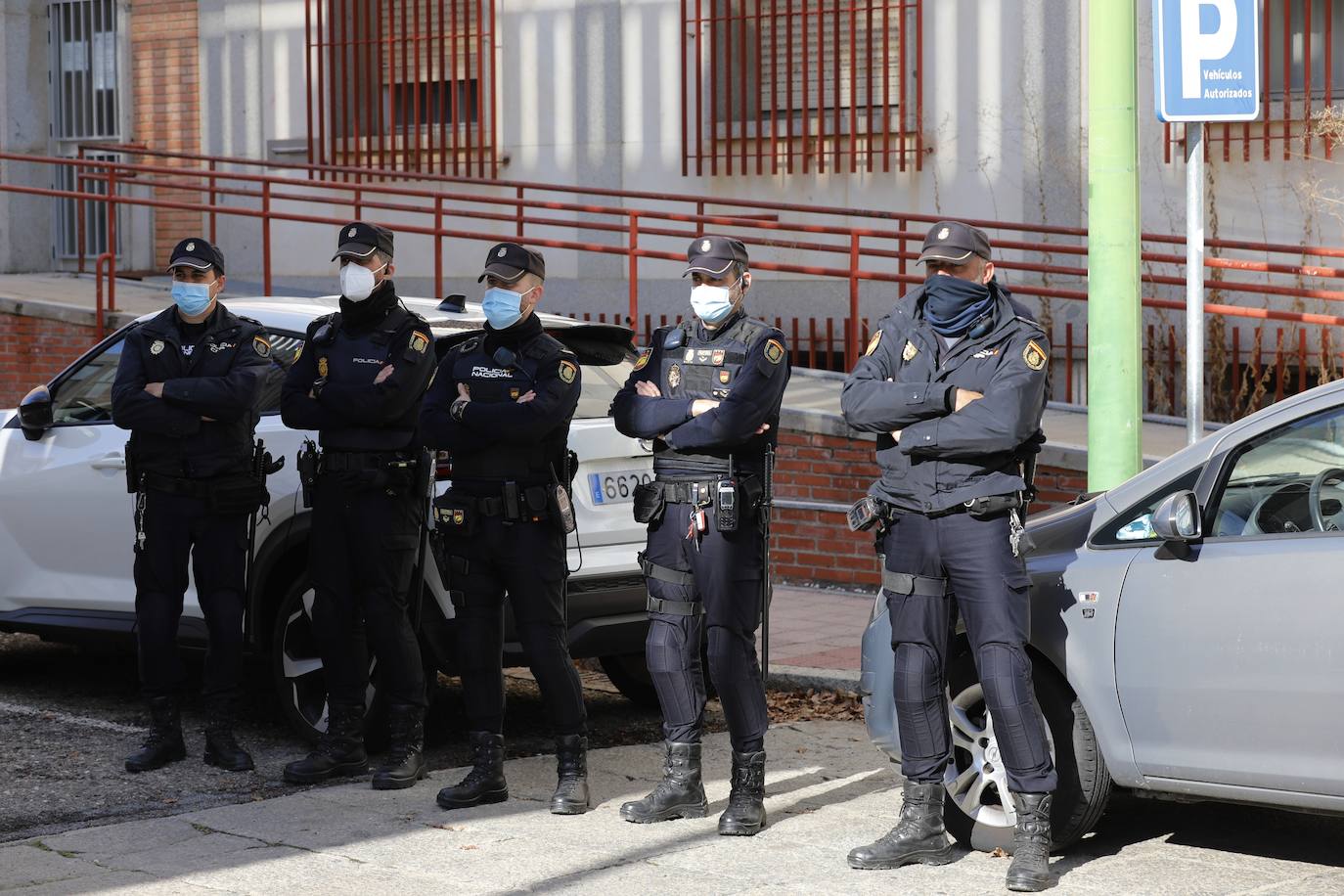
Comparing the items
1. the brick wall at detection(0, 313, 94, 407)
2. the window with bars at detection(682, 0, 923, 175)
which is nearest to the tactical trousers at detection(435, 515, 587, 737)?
the brick wall at detection(0, 313, 94, 407)

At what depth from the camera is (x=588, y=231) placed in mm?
16141

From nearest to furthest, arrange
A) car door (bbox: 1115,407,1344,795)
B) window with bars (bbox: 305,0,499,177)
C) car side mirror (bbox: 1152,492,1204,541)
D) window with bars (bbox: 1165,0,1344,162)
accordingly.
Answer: car door (bbox: 1115,407,1344,795)
car side mirror (bbox: 1152,492,1204,541)
window with bars (bbox: 1165,0,1344,162)
window with bars (bbox: 305,0,499,177)

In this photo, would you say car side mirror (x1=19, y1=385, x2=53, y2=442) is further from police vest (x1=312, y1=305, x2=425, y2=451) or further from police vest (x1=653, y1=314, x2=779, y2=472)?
police vest (x1=653, y1=314, x2=779, y2=472)

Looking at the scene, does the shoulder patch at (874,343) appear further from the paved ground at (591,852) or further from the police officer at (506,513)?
the paved ground at (591,852)

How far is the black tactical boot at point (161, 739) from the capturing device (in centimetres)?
672

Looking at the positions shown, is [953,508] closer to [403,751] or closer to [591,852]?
[591,852]

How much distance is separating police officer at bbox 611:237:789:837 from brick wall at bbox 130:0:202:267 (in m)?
12.8

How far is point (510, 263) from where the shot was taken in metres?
6.27

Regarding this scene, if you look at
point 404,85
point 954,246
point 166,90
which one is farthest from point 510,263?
point 166,90

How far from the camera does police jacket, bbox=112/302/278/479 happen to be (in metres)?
6.72

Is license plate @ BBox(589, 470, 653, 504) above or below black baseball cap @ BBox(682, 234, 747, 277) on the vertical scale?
below

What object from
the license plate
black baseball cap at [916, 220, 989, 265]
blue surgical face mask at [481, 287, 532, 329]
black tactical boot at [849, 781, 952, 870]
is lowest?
black tactical boot at [849, 781, 952, 870]

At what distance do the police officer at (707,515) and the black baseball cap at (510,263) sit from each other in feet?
1.88

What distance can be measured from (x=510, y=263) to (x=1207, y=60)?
2.64m
